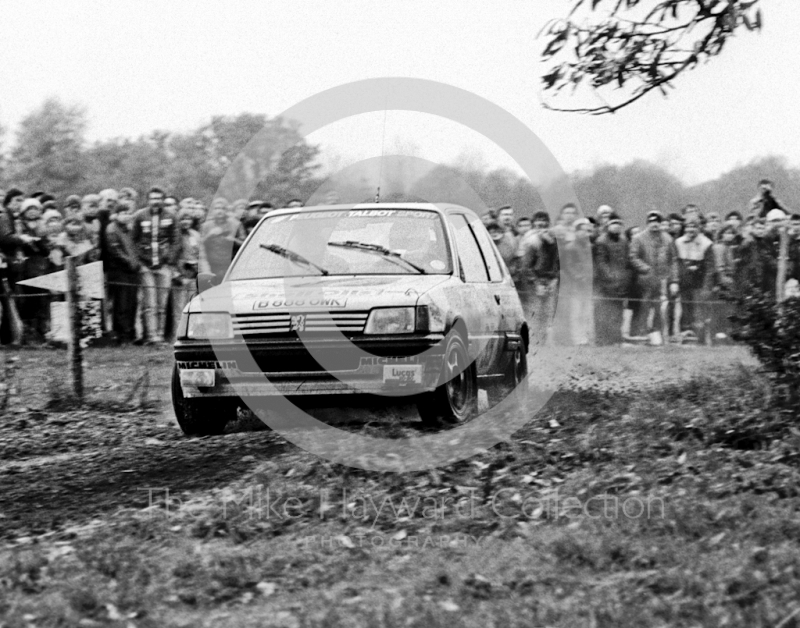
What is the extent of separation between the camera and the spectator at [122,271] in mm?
11906

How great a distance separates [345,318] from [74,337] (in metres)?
4.09

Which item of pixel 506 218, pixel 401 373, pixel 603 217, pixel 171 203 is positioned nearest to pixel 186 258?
pixel 171 203

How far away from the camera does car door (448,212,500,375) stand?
808 cm

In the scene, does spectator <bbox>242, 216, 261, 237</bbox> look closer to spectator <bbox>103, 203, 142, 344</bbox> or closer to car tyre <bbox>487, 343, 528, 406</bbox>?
spectator <bbox>103, 203, 142, 344</bbox>

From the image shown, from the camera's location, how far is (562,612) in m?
4.36

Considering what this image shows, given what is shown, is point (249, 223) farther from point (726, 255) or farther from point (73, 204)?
point (726, 255)

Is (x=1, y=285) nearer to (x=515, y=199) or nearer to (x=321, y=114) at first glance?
(x=321, y=114)

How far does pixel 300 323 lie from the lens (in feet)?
24.2

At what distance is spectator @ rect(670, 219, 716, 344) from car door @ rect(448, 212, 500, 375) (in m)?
7.23

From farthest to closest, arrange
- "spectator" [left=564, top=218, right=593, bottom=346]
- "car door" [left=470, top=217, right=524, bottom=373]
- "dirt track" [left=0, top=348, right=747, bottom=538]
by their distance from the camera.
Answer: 1. "spectator" [left=564, top=218, right=593, bottom=346]
2. "car door" [left=470, top=217, right=524, bottom=373]
3. "dirt track" [left=0, top=348, right=747, bottom=538]

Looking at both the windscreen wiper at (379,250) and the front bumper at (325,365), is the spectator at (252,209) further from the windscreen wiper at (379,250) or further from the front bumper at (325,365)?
the front bumper at (325,365)
